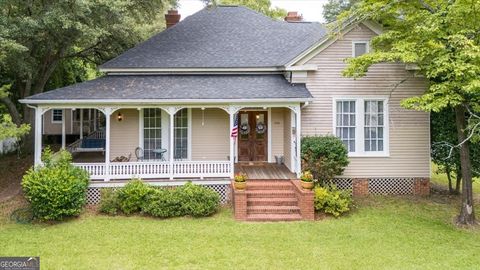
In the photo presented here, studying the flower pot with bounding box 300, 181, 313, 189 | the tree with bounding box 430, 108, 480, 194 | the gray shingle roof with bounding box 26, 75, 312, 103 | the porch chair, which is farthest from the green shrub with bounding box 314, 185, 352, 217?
the porch chair

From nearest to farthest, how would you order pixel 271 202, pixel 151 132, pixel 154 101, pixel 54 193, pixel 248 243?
1. pixel 248 243
2. pixel 54 193
3. pixel 271 202
4. pixel 154 101
5. pixel 151 132

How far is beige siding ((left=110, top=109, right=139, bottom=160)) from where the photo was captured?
13922 mm

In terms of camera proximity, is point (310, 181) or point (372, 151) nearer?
point (310, 181)

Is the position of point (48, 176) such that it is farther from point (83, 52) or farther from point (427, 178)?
point (427, 178)

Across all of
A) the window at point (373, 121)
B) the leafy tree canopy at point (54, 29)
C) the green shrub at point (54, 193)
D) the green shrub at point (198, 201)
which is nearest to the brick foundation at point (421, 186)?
the window at point (373, 121)

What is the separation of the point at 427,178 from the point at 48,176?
42.5ft

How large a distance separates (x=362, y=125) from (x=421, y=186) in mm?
3204

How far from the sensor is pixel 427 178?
13.1 m

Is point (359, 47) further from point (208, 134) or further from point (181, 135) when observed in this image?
point (181, 135)

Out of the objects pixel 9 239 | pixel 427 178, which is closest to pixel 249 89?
pixel 427 178

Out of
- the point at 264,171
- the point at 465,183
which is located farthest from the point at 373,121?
the point at 264,171

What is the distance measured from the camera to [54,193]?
33.0 ft

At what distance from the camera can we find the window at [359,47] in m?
12.9

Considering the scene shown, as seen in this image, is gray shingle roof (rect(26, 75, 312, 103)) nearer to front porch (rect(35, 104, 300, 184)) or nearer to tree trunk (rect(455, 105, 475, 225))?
front porch (rect(35, 104, 300, 184))
